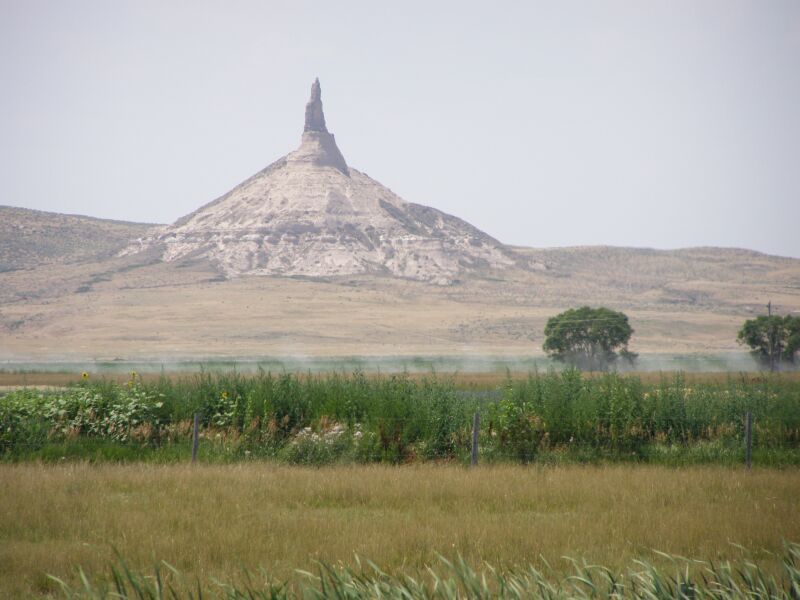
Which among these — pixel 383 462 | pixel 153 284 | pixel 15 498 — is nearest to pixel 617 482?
pixel 383 462

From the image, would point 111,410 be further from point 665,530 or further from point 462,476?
point 665,530

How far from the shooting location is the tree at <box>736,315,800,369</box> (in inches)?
3201

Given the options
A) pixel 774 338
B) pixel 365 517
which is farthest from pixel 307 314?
pixel 365 517

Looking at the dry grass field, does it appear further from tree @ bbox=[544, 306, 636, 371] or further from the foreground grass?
the foreground grass

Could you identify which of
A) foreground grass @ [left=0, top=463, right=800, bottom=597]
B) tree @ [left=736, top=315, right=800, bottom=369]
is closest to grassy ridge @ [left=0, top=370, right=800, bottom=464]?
foreground grass @ [left=0, top=463, right=800, bottom=597]

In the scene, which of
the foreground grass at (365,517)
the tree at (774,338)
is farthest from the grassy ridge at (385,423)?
the tree at (774,338)

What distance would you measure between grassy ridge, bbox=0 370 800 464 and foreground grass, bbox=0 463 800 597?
2888 millimetres

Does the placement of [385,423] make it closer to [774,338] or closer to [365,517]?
[365,517]

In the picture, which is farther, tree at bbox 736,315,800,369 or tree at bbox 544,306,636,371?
tree at bbox 544,306,636,371

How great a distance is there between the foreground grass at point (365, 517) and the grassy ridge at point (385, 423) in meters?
2.89

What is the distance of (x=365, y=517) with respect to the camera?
40.7 feet

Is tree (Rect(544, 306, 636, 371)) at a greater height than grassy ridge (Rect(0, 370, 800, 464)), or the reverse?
grassy ridge (Rect(0, 370, 800, 464))

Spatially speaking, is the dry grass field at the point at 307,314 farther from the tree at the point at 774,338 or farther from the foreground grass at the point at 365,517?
the foreground grass at the point at 365,517

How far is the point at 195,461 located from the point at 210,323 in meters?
134
